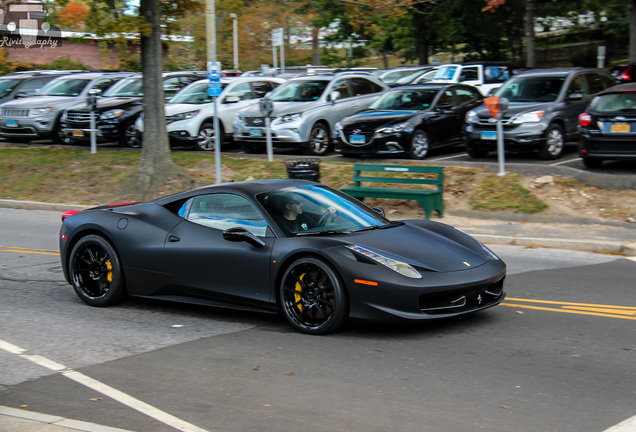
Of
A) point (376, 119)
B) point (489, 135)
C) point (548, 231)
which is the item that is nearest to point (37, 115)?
point (376, 119)

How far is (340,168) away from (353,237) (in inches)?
386

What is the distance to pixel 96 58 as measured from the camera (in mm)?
56812

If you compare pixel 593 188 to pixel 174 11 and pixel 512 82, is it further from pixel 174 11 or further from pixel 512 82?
pixel 174 11

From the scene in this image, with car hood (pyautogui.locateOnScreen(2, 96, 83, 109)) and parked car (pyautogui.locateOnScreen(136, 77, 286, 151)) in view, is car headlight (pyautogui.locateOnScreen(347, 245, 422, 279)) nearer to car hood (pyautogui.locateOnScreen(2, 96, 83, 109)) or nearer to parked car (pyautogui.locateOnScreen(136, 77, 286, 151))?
parked car (pyautogui.locateOnScreen(136, 77, 286, 151))

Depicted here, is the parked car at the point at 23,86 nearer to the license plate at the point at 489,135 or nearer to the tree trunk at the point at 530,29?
the license plate at the point at 489,135

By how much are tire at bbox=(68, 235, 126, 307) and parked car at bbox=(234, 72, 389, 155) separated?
35.6ft

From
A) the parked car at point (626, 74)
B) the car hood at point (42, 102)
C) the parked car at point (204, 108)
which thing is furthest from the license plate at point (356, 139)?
the parked car at point (626, 74)

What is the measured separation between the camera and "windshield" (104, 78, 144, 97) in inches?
890

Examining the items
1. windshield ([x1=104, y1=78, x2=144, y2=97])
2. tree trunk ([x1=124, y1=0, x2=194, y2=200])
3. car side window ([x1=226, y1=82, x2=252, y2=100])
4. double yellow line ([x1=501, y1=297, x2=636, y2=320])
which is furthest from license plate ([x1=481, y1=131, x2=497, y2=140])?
windshield ([x1=104, y1=78, x2=144, y2=97])

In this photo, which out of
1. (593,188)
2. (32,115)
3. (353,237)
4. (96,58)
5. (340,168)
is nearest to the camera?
(353,237)

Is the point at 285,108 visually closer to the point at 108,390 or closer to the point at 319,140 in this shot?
the point at 319,140

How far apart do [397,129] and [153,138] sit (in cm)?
528

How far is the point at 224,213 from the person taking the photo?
7.34m

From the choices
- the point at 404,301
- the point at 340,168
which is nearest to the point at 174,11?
the point at 340,168
